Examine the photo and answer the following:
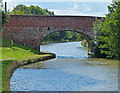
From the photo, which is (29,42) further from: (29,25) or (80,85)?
(80,85)

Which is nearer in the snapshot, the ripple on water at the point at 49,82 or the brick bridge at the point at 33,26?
the ripple on water at the point at 49,82

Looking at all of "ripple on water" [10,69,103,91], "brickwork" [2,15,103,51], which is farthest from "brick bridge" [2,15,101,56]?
"ripple on water" [10,69,103,91]

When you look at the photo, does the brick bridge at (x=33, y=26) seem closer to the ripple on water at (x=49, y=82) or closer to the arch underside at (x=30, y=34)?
the arch underside at (x=30, y=34)

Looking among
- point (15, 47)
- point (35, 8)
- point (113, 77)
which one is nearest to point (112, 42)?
point (113, 77)

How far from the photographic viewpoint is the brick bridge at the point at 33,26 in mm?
29578

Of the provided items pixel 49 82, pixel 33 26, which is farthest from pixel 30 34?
pixel 49 82

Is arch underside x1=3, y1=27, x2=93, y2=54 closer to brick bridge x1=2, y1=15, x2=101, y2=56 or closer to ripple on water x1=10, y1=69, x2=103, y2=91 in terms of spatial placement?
brick bridge x1=2, y1=15, x2=101, y2=56

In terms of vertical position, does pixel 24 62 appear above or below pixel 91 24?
below

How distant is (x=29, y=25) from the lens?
2956 centimetres

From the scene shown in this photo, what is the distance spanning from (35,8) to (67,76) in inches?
2407

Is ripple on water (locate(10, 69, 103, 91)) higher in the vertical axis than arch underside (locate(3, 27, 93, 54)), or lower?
lower

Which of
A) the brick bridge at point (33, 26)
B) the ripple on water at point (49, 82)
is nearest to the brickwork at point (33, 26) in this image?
the brick bridge at point (33, 26)

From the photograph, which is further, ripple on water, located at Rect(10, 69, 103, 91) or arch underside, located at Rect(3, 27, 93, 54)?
arch underside, located at Rect(3, 27, 93, 54)

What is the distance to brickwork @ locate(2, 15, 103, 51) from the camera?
2957 centimetres
